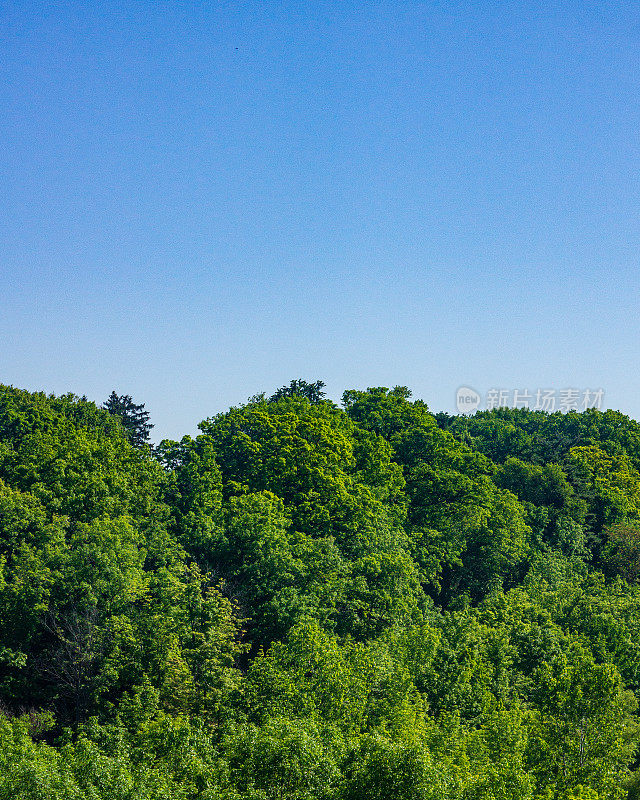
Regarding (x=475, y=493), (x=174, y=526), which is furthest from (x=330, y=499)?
(x=475, y=493)

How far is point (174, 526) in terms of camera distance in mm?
49906

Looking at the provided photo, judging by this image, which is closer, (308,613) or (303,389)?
(308,613)

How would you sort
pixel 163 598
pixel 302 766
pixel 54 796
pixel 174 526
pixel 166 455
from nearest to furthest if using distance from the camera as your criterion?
pixel 54 796 → pixel 302 766 → pixel 163 598 → pixel 174 526 → pixel 166 455

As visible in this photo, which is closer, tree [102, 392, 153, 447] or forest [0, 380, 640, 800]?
forest [0, 380, 640, 800]

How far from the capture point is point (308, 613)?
41.9 m

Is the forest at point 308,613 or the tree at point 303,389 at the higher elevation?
the tree at point 303,389

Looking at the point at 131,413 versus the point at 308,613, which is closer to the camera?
the point at 308,613

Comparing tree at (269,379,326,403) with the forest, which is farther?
tree at (269,379,326,403)

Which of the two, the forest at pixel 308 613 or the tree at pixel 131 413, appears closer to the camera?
the forest at pixel 308 613

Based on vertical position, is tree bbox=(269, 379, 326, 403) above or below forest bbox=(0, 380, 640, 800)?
above

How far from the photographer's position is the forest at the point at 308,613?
2559cm

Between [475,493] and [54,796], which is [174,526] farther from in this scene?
[54,796]

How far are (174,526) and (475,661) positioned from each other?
67.7 ft

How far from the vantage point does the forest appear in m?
25.6
